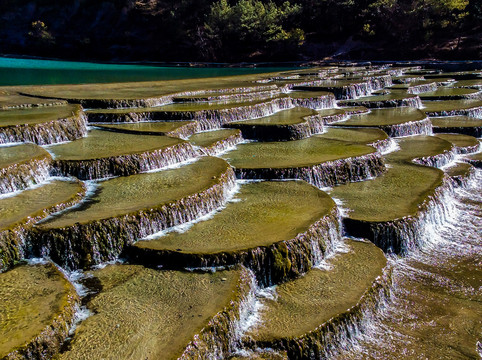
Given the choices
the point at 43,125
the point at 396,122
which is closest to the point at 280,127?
the point at 396,122

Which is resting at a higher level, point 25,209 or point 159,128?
point 159,128

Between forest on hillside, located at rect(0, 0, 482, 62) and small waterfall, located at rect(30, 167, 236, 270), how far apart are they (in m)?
43.0

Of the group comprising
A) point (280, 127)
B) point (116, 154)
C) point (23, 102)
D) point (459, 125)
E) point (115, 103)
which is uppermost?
point (23, 102)

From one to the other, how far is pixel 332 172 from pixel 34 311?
756 cm

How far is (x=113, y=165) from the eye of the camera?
33.3 feet

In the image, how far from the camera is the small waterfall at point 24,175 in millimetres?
8844

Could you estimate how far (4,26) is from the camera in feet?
252

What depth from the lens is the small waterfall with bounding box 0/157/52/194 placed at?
29.0 ft

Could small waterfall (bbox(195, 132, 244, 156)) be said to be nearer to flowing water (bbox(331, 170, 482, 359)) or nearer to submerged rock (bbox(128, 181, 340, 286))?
submerged rock (bbox(128, 181, 340, 286))

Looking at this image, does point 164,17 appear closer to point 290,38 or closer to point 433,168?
point 290,38

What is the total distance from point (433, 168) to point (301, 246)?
258 inches

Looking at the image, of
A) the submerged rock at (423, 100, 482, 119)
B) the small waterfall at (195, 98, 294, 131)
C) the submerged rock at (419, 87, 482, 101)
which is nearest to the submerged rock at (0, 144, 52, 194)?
the small waterfall at (195, 98, 294, 131)

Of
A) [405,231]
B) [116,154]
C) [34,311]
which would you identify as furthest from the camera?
[116,154]

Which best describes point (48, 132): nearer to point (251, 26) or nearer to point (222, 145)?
point (222, 145)
